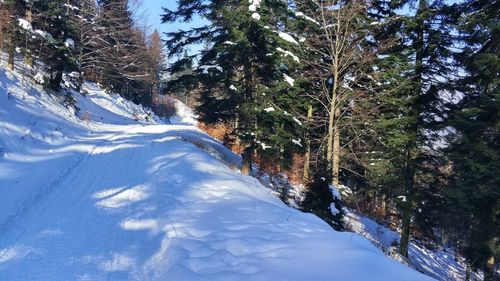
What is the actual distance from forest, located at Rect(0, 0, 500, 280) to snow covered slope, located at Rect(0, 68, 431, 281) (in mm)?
4070

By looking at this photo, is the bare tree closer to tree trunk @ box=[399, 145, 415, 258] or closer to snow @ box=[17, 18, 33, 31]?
tree trunk @ box=[399, 145, 415, 258]

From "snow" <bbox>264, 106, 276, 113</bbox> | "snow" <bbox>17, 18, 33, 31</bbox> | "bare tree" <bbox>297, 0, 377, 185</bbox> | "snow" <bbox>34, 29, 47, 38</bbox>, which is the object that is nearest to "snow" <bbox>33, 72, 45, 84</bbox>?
"snow" <bbox>34, 29, 47, 38</bbox>

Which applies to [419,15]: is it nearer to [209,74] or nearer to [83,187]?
[209,74]

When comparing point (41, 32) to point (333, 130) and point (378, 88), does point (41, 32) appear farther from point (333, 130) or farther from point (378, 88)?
point (378, 88)

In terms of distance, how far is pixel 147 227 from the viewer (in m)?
6.80

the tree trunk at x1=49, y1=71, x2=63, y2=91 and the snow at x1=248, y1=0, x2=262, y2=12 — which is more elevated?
the snow at x1=248, y1=0, x2=262, y2=12

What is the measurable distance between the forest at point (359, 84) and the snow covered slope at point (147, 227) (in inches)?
160

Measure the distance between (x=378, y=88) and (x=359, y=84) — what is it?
104cm

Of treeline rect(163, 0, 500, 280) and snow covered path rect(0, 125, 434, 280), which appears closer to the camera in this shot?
snow covered path rect(0, 125, 434, 280)

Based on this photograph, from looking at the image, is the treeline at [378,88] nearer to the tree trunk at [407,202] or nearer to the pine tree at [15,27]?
the tree trunk at [407,202]

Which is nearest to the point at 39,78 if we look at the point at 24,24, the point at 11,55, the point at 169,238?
the point at 11,55

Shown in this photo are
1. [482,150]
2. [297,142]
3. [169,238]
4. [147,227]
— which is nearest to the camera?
[169,238]

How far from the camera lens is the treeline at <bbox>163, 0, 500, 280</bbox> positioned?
1323 centimetres

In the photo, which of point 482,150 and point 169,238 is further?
point 482,150
